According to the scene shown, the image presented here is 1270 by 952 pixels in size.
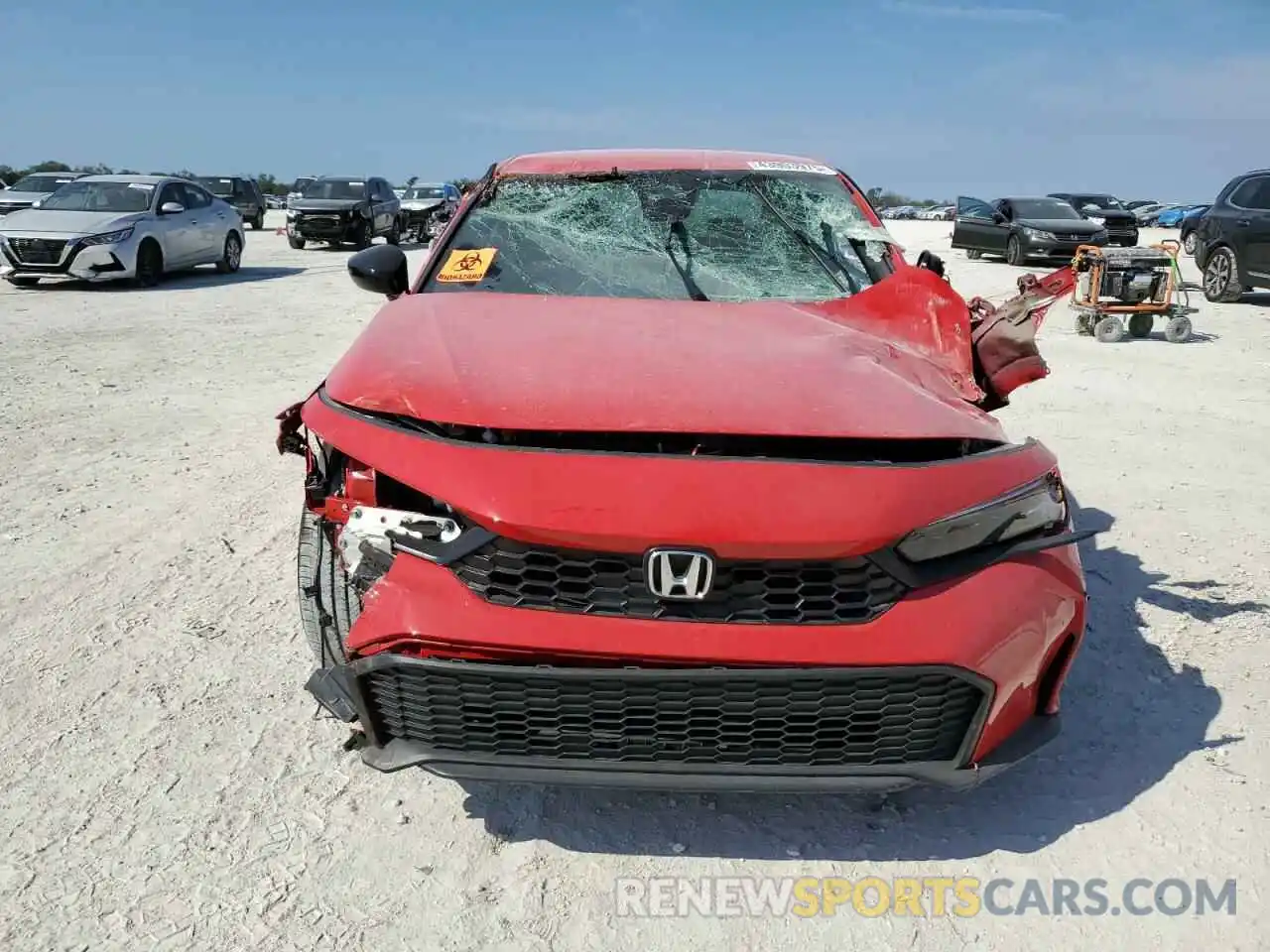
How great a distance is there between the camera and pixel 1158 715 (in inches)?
114

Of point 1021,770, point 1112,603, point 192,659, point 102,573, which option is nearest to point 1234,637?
point 1112,603

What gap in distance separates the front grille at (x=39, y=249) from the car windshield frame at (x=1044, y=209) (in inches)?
663

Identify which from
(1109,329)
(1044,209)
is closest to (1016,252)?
(1044,209)

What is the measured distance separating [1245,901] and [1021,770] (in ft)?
1.91

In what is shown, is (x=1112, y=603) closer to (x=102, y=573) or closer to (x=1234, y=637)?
(x=1234, y=637)

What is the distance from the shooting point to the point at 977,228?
20.8 metres

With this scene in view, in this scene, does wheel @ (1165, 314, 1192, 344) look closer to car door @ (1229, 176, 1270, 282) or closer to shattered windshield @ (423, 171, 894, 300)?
car door @ (1229, 176, 1270, 282)

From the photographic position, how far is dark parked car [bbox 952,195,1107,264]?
18.5 meters

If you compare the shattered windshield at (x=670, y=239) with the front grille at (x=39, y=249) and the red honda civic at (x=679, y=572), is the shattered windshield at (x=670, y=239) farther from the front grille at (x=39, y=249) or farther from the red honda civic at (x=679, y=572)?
the front grille at (x=39, y=249)

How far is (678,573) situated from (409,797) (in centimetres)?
105

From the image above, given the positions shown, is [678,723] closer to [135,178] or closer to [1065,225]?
[135,178]

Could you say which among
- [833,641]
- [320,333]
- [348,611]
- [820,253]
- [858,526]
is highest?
[820,253]

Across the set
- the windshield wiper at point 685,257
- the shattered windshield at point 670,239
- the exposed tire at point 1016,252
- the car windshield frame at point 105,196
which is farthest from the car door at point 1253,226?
the car windshield frame at point 105,196

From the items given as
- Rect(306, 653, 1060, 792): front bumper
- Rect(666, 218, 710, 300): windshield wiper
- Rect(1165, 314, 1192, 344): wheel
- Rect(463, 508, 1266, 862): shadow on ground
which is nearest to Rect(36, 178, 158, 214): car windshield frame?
Rect(666, 218, 710, 300): windshield wiper
